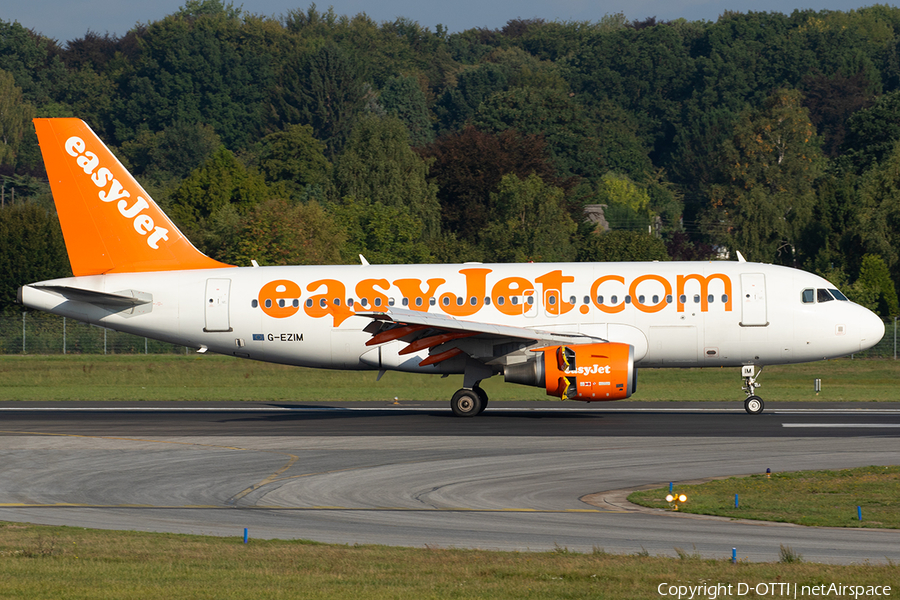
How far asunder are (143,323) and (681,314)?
54.3 feet

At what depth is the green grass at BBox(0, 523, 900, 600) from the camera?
44.4 ft

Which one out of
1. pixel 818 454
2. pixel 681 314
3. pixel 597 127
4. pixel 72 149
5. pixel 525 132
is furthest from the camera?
pixel 597 127

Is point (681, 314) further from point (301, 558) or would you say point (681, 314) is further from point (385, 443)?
point (301, 558)

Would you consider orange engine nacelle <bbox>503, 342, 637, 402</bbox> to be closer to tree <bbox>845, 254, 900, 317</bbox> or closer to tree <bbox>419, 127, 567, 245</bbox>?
tree <bbox>845, 254, 900, 317</bbox>

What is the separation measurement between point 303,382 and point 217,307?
54.4 ft

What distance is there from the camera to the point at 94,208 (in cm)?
3606

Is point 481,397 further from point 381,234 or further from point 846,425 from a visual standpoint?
point 381,234

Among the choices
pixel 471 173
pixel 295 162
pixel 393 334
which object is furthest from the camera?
pixel 295 162

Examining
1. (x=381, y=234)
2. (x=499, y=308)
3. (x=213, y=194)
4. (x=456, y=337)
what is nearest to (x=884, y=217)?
(x=381, y=234)

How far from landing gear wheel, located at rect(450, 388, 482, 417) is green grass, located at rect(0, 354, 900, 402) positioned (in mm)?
4302

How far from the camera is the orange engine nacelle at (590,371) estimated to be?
31484 mm

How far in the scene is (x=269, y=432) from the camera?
101 ft

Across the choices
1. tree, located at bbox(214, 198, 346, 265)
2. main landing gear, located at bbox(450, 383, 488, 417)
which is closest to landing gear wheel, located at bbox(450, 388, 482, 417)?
main landing gear, located at bbox(450, 383, 488, 417)

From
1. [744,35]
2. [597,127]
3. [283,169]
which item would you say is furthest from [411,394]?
[744,35]
